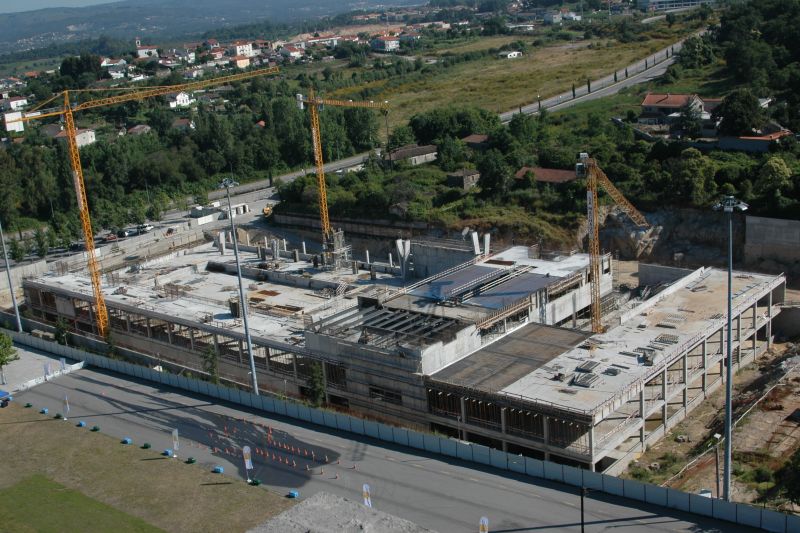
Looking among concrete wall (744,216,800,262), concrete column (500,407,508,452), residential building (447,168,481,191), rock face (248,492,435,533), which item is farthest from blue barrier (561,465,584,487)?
residential building (447,168,481,191)

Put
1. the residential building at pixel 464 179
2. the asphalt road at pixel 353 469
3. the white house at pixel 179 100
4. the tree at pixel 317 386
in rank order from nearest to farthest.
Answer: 1. the asphalt road at pixel 353 469
2. the tree at pixel 317 386
3. the residential building at pixel 464 179
4. the white house at pixel 179 100

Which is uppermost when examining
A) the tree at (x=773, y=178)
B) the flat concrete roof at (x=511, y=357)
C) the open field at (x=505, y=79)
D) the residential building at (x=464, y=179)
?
the open field at (x=505, y=79)

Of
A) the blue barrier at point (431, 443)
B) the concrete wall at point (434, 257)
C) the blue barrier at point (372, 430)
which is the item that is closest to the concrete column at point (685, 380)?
the blue barrier at point (431, 443)

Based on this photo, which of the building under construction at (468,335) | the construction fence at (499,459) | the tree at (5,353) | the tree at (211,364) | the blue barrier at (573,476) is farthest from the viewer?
the tree at (5,353)

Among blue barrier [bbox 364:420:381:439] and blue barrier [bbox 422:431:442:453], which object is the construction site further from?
blue barrier [bbox 364:420:381:439]

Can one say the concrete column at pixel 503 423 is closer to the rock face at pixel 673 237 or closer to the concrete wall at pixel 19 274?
the rock face at pixel 673 237


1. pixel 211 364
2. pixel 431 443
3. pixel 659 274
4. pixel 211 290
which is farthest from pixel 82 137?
pixel 431 443
